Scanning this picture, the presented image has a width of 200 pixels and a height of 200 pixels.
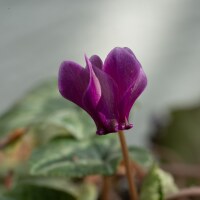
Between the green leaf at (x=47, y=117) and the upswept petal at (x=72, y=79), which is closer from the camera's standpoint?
the upswept petal at (x=72, y=79)

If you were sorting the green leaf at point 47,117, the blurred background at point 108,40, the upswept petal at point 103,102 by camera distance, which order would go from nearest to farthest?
the upswept petal at point 103,102
the green leaf at point 47,117
the blurred background at point 108,40

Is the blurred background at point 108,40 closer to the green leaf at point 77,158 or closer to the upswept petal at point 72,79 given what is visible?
the green leaf at point 77,158

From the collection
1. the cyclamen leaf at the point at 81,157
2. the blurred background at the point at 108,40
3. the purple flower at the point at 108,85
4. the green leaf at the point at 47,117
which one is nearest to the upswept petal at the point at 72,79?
the purple flower at the point at 108,85

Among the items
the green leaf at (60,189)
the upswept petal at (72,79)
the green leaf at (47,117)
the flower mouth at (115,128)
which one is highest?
the upswept petal at (72,79)

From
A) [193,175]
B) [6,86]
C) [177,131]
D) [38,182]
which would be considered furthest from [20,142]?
[6,86]

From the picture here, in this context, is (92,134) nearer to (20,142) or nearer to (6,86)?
(20,142)

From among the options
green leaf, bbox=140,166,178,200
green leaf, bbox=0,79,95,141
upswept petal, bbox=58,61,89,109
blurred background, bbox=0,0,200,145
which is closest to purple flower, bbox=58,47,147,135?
upswept petal, bbox=58,61,89,109

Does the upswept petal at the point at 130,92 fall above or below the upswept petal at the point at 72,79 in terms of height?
A: below

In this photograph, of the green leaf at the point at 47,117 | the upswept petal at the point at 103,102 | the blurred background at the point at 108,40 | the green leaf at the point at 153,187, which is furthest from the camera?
the blurred background at the point at 108,40
